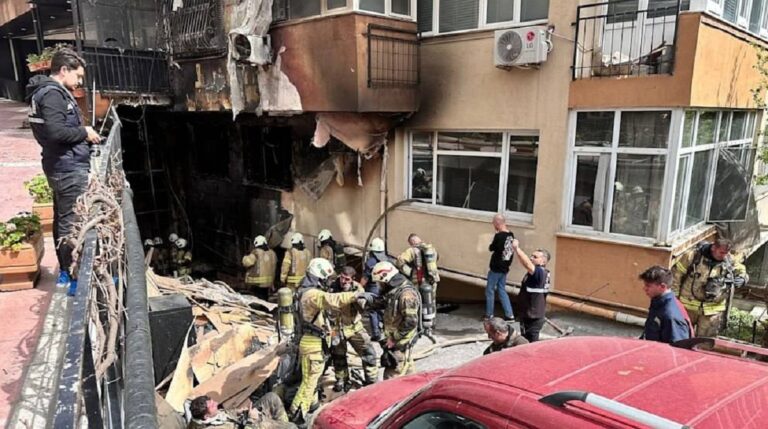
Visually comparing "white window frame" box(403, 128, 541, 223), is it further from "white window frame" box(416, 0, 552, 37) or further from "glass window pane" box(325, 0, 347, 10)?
"glass window pane" box(325, 0, 347, 10)

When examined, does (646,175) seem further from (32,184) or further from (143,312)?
(32,184)

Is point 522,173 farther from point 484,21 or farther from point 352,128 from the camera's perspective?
point 352,128

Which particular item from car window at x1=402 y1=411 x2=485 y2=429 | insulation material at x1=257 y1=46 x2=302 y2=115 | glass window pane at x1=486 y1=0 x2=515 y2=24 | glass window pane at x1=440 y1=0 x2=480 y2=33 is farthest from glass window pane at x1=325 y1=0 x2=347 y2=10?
car window at x1=402 y1=411 x2=485 y2=429

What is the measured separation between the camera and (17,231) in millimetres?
4555

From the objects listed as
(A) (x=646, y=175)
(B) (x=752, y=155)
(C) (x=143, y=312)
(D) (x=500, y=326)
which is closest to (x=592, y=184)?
(A) (x=646, y=175)

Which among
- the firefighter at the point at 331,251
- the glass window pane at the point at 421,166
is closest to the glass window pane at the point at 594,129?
the glass window pane at the point at 421,166

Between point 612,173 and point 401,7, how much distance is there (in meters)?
4.68

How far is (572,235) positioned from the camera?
25.4 feet

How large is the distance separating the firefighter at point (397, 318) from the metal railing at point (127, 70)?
8216 millimetres

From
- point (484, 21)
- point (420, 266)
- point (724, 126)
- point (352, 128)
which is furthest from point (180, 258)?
point (724, 126)

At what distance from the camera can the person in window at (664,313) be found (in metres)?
4.36

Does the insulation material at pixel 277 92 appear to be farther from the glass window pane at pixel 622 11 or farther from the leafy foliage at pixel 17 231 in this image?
the glass window pane at pixel 622 11

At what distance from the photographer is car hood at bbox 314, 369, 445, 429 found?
11.8ft

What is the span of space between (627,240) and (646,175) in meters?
1.00
